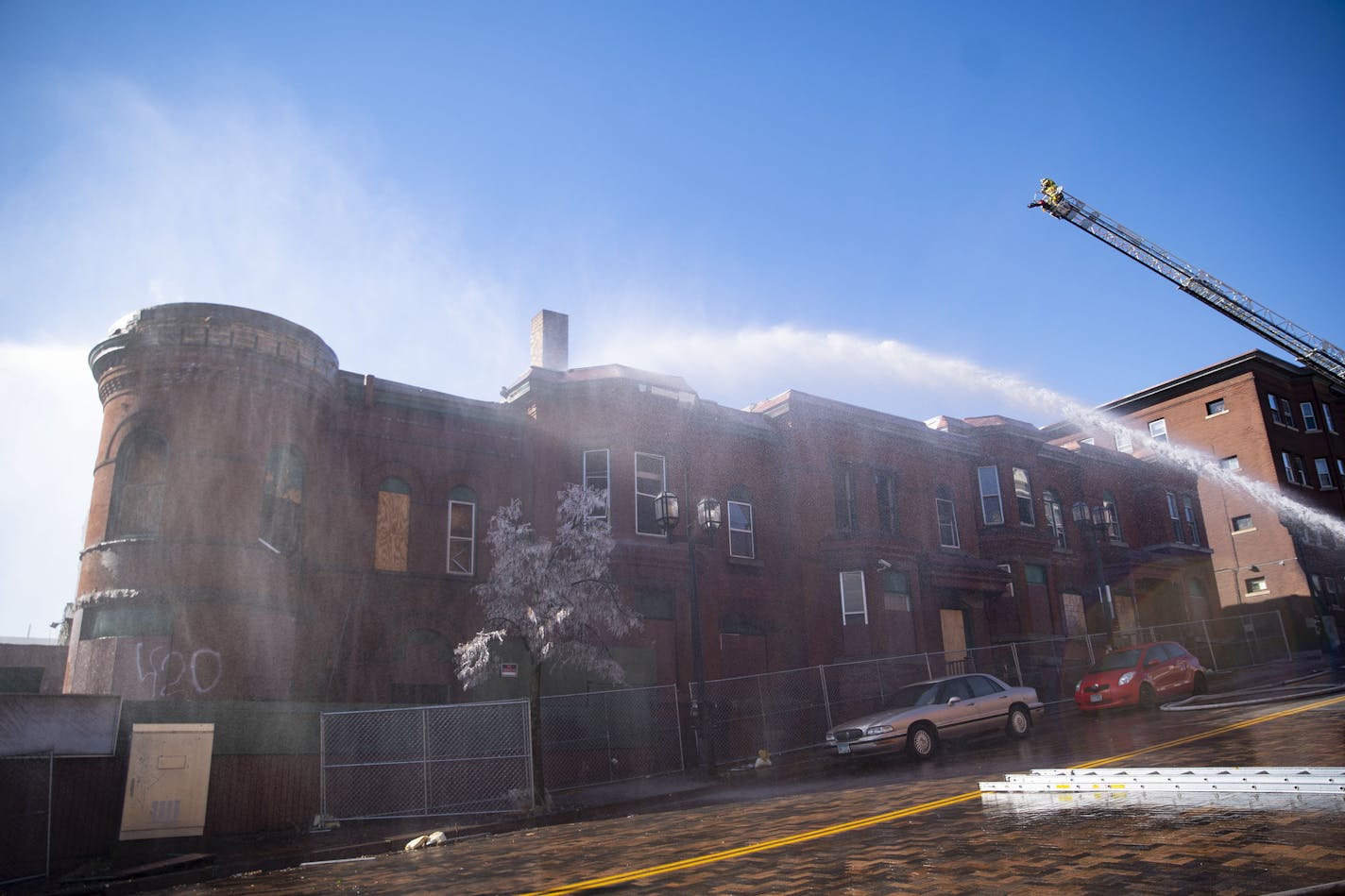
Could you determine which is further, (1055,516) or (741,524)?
(1055,516)

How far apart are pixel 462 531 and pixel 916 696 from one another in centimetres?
1170

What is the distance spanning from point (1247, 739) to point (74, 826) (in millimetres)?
16889

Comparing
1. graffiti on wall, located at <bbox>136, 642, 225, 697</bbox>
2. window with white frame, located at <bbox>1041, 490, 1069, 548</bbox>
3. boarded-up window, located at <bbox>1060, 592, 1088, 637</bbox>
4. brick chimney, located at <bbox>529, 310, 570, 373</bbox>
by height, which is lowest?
graffiti on wall, located at <bbox>136, 642, 225, 697</bbox>

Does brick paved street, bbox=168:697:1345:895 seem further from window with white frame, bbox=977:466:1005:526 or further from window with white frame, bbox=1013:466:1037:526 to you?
window with white frame, bbox=1013:466:1037:526

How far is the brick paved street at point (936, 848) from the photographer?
5.42 meters

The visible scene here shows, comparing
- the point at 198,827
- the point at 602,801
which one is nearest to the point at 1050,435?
the point at 602,801

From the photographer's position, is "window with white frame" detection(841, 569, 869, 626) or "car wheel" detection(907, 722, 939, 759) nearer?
"car wheel" detection(907, 722, 939, 759)

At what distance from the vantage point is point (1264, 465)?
41.3 m

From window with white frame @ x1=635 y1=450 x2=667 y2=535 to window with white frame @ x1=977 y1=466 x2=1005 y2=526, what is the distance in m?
13.4

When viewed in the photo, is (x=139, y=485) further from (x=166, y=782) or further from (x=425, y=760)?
(x=425, y=760)

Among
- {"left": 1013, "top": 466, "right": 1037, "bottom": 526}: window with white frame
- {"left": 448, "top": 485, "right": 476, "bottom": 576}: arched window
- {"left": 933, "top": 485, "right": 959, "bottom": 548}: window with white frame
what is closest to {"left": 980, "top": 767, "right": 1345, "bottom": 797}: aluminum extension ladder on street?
{"left": 448, "top": 485, "right": 476, "bottom": 576}: arched window

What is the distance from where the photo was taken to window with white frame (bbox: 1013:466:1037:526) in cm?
3216

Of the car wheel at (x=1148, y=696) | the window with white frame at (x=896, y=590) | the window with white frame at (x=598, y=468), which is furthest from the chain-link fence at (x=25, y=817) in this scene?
the car wheel at (x=1148, y=696)

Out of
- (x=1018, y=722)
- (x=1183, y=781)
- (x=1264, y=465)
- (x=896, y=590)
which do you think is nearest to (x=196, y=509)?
(x=1018, y=722)
